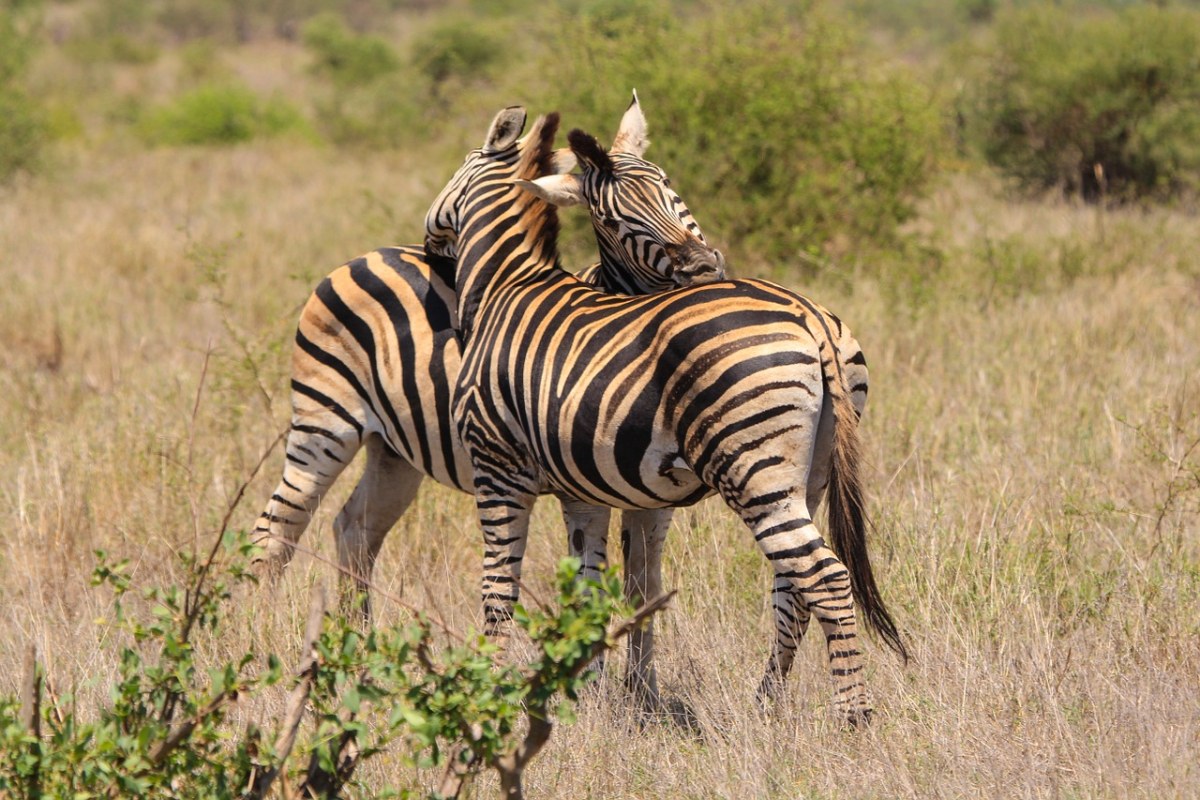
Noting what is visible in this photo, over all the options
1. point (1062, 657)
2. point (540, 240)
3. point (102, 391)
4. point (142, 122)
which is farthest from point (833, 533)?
point (142, 122)

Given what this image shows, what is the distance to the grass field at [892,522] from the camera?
11.8 feet

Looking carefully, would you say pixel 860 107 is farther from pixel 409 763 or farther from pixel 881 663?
pixel 409 763

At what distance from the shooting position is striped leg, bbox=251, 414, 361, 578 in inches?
193

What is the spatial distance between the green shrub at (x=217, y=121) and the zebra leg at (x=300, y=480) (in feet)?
55.3

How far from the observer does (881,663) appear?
4160 millimetres

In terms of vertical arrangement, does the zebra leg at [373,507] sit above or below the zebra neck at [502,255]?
below

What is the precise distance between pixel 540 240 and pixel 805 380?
1.30 m

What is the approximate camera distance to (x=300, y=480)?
16.3 feet

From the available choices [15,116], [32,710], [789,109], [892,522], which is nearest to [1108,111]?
[789,109]

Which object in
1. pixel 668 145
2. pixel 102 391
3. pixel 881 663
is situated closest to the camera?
pixel 881 663

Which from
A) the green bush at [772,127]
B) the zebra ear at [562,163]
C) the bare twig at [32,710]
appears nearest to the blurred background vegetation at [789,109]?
the green bush at [772,127]

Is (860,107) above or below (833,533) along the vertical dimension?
above

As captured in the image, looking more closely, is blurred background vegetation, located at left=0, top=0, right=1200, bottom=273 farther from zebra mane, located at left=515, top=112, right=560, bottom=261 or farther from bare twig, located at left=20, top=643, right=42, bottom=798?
bare twig, located at left=20, top=643, right=42, bottom=798

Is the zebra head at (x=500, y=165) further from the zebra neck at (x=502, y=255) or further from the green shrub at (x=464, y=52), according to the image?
the green shrub at (x=464, y=52)
